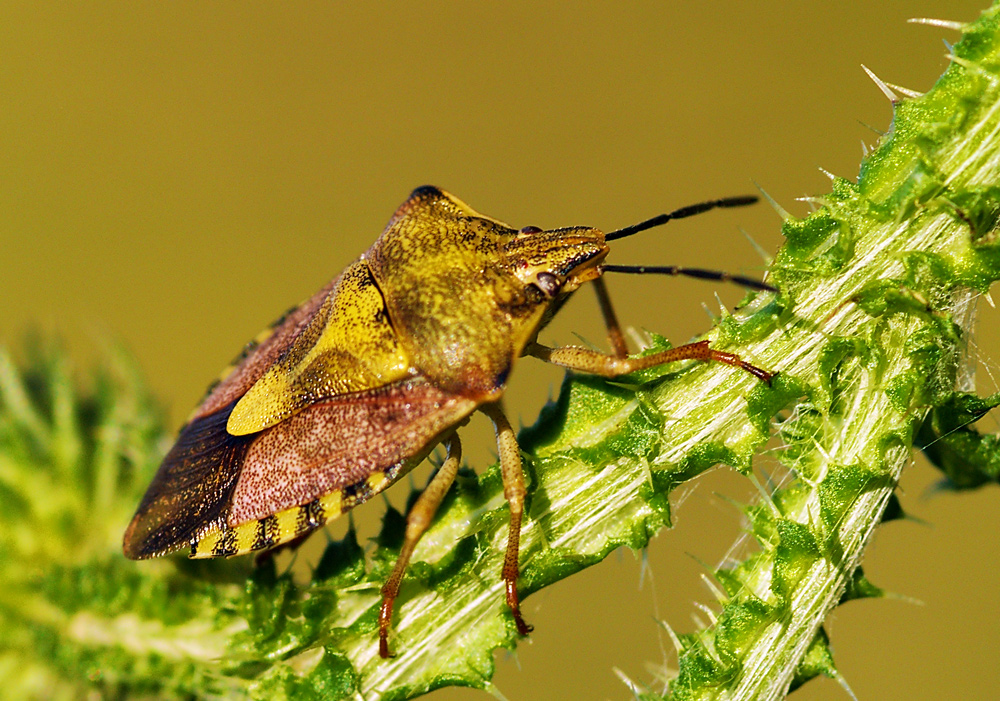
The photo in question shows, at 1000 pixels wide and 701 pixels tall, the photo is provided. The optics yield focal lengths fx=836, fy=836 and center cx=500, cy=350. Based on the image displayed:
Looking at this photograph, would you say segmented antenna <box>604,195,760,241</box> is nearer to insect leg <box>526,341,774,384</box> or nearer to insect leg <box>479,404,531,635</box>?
insect leg <box>526,341,774,384</box>

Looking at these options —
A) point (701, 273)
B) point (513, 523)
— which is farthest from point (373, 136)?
point (513, 523)

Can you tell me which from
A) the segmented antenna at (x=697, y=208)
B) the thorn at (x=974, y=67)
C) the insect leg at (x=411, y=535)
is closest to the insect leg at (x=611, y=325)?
the segmented antenna at (x=697, y=208)

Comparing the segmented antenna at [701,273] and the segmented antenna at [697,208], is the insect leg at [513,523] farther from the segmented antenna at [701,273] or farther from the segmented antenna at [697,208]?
the segmented antenna at [697,208]

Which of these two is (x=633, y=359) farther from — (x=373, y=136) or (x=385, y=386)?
(x=373, y=136)

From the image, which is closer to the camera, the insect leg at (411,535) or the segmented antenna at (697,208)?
the insect leg at (411,535)

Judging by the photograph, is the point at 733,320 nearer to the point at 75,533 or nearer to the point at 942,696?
the point at 75,533

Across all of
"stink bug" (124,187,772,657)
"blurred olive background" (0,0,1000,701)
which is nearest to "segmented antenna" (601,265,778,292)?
"stink bug" (124,187,772,657)
